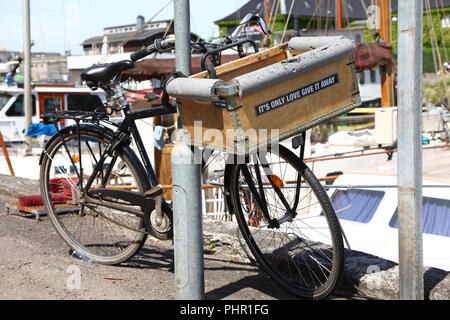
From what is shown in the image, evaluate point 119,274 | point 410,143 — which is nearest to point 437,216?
point 410,143

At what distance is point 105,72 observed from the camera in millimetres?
4047

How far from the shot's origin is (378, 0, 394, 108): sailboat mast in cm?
1609

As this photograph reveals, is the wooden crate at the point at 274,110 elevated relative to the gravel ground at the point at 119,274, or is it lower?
elevated

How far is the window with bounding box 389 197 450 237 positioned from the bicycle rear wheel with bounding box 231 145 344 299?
2.18 metres

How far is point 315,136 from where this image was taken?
19984mm

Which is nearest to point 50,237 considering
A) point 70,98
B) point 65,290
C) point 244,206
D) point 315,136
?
point 65,290

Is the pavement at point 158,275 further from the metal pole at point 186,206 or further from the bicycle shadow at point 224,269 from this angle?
the metal pole at point 186,206

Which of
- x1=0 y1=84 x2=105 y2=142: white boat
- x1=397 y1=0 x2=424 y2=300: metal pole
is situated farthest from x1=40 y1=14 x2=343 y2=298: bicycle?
x1=0 y1=84 x2=105 y2=142: white boat

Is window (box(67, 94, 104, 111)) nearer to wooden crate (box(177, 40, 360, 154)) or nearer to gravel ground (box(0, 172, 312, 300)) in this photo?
gravel ground (box(0, 172, 312, 300))

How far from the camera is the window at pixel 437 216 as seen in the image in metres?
5.69

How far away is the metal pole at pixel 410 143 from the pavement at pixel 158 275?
29 centimetres

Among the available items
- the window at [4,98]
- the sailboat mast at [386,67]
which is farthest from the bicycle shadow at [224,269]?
the window at [4,98]

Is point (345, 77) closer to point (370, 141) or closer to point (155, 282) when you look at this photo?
point (155, 282)

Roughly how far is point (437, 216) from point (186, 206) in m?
3.46
